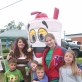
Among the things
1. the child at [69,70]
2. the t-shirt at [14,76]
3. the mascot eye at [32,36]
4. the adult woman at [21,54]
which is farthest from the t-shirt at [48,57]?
the mascot eye at [32,36]

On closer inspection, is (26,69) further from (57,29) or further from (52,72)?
(57,29)

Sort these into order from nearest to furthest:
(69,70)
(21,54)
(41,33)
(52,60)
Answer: (69,70) → (52,60) → (21,54) → (41,33)

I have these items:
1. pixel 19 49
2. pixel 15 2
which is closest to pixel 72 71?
pixel 19 49

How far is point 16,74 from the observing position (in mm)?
3168

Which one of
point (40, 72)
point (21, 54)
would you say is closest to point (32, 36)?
point (21, 54)

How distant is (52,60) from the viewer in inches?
112

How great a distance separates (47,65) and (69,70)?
1.20 ft

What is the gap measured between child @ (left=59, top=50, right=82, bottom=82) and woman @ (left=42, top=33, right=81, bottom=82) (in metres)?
0.11

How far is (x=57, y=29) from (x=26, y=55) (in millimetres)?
797

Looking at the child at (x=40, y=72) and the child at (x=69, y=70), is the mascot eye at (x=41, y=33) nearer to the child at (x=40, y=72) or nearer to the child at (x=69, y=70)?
the child at (x=40, y=72)

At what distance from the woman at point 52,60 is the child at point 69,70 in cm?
11

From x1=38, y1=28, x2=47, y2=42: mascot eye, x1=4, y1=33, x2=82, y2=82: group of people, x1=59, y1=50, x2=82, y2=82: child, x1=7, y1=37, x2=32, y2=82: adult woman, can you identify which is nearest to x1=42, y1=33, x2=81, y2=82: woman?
x1=4, y1=33, x2=82, y2=82: group of people

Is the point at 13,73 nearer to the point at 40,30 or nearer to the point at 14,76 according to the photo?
the point at 14,76

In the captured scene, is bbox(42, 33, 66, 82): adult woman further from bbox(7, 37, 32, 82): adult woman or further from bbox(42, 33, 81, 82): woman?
bbox(7, 37, 32, 82): adult woman
